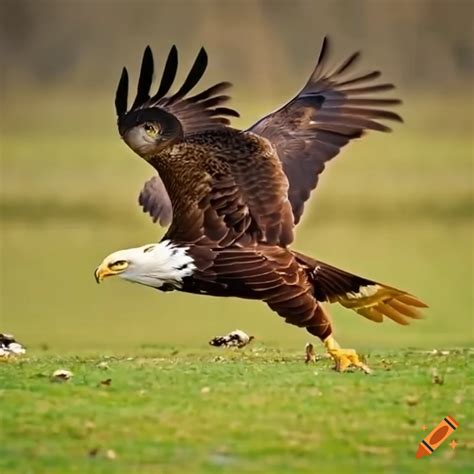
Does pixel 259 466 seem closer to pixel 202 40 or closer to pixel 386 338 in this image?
pixel 386 338

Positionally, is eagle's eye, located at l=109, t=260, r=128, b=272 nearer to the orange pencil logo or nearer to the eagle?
the eagle

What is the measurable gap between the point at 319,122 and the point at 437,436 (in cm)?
415

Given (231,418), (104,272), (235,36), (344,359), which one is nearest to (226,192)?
(104,272)

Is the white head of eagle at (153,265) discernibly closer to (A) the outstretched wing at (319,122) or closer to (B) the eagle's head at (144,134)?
(B) the eagle's head at (144,134)

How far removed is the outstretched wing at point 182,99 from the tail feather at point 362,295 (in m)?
1.12

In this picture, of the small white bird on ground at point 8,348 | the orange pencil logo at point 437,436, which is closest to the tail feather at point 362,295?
the orange pencil logo at point 437,436

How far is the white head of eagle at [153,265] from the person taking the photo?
10.9m

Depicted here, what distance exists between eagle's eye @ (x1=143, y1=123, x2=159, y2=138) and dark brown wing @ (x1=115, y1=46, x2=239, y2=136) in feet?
0.40

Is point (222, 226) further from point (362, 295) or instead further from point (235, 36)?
point (235, 36)

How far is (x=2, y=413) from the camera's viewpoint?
906cm

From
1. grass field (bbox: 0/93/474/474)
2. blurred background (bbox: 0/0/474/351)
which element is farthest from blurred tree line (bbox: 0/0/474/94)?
grass field (bbox: 0/93/474/474)

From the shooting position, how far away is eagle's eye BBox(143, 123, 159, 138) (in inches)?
437

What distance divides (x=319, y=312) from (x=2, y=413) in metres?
2.40

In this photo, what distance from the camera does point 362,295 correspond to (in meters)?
11.1
